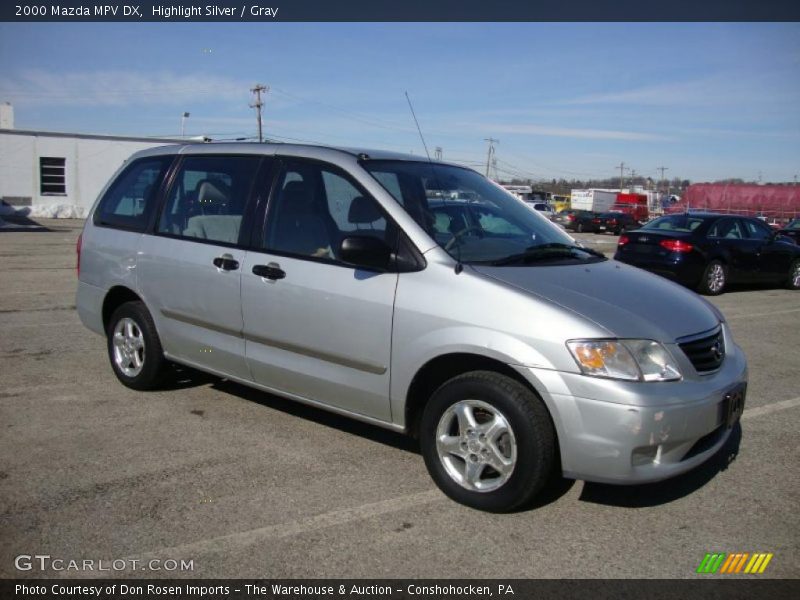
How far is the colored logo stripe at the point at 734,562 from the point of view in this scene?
125 inches

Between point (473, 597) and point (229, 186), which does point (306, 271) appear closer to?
point (229, 186)

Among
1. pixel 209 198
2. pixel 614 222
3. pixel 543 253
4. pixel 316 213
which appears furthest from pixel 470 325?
pixel 614 222

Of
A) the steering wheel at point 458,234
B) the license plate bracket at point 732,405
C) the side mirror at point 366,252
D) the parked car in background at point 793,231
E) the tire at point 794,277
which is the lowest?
the tire at point 794,277

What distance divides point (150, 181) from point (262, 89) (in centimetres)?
4861

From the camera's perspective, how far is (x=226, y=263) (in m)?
4.65

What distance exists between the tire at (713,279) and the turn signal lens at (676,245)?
0.53 metres

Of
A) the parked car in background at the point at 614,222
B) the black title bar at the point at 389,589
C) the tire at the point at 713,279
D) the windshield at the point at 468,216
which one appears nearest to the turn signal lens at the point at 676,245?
the tire at the point at 713,279

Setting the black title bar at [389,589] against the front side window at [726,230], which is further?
the front side window at [726,230]

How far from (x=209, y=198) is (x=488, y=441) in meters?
2.64

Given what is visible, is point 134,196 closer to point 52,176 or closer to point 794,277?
point 794,277

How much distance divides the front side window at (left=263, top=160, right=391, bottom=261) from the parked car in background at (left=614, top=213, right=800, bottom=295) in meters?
9.70

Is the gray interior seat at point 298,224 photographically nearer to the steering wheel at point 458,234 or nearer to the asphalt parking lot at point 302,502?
the steering wheel at point 458,234

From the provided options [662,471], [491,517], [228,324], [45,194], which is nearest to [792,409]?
[662,471]

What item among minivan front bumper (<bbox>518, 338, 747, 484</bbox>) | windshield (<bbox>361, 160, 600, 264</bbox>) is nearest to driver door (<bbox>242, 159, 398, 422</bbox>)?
windshield (<bbox>361, 160, 600, 264</bbox>)
